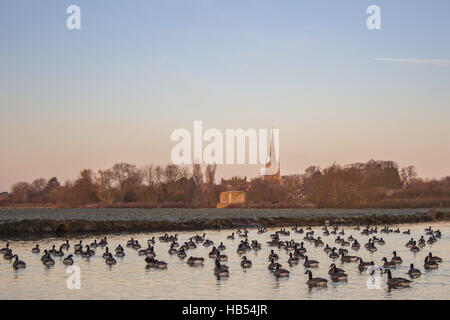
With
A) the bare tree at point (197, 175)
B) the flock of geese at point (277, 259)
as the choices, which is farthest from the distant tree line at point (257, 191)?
the flock of geese at point (277, 259)

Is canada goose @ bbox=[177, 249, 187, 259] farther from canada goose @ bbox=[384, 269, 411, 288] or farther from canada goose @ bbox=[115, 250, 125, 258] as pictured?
canada goose @ bbox=[384, 269, 411, 288]

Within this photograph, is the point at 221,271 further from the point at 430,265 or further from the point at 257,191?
the point at 257,191

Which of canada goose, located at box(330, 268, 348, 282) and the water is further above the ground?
canada goose, located at box(330, 268, 348, 282)

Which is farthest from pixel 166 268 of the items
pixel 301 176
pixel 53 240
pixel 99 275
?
pixel 301 176

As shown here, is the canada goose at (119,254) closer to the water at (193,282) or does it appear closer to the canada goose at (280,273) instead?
the water at (193,282)

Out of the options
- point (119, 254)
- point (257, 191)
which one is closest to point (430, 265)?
point (119, 254)

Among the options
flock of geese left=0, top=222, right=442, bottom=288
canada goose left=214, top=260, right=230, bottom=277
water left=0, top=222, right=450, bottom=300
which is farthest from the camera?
canada goose left=214, top=260, right=230, bottom=277

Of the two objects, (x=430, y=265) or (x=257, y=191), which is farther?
(x=257, y=191)

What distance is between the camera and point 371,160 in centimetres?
15825

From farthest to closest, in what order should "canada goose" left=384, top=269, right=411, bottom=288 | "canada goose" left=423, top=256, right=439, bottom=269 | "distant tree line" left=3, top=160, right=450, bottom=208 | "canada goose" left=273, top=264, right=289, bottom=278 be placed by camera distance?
"distant tree line" left=3, top=160, right=450, bottom=208 < "canada goose" left=423, top=256, right=439, bottom=269 < "canada goose" left=273, top=264, right=289, bottom=278 < "canada goose" left=384, top=269, right=411, bottom=288

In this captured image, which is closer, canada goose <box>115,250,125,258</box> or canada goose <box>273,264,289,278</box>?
canada goose <box>273,264,289,278</box>

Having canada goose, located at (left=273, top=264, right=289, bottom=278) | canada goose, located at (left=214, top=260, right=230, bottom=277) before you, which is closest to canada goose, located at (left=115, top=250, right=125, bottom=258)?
canada goose, located at (left=214, top=260, right=230, bottom=277)
